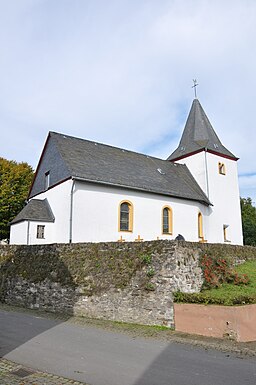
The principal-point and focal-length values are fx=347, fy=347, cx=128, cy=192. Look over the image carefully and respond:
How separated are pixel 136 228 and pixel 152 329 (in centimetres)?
1241

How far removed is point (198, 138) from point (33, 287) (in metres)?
22.1

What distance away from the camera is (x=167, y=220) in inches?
961

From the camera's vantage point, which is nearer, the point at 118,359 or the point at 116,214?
the point at 118,359

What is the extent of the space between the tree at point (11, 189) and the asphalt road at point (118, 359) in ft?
82.9

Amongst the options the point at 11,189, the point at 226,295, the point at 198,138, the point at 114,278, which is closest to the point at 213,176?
the point at 198,138

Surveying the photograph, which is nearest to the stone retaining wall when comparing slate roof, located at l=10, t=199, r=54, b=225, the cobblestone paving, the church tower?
the cobblestone paving

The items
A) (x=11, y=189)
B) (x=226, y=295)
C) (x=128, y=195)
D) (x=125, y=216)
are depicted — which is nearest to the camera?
(x=226, y=295)

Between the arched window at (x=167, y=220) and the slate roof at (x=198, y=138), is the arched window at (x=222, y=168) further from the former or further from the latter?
the arched window at (x=167, y=220)

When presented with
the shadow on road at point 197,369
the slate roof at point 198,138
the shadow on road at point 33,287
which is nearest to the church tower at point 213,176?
the slate roof at point 198,138

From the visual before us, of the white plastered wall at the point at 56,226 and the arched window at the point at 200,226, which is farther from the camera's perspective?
the arched window at the point at 200,226

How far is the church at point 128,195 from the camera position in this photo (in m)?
20.6

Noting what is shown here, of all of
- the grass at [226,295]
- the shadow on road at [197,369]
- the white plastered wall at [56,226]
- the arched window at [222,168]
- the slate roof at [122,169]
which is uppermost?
the arched window at [222,168]

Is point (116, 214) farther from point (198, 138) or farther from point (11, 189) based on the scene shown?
point (11, 189)

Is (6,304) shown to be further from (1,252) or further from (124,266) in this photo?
(124,266)
